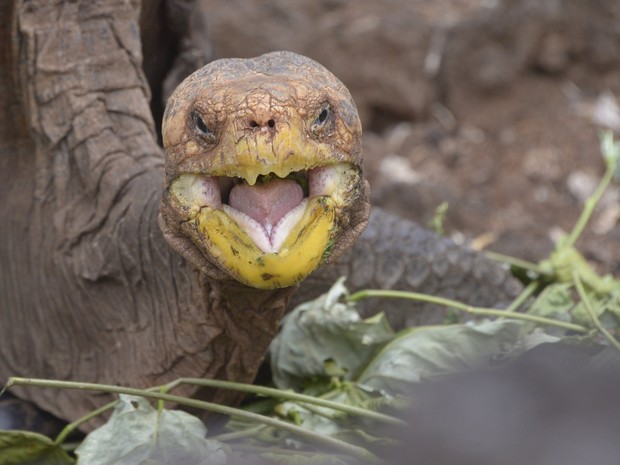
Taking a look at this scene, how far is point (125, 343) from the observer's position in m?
2.76

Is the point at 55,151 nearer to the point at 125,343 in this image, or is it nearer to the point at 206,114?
the point at 125,343

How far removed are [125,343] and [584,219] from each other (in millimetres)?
1444

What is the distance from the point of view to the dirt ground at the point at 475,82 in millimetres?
5793

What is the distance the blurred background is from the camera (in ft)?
19.0

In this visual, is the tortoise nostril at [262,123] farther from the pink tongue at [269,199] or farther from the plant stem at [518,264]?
the plant stem at [518,264]

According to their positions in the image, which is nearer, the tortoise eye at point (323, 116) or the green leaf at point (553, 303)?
the tortoise eye at point (323, 116)

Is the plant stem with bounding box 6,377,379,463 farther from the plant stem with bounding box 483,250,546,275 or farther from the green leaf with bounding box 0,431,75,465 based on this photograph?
the plant stem with bounding box 483,250,546,275

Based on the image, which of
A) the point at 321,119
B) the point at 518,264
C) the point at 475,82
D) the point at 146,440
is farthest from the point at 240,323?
the point at 475,82

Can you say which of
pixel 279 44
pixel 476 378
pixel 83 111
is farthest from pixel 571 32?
pixel 476 378

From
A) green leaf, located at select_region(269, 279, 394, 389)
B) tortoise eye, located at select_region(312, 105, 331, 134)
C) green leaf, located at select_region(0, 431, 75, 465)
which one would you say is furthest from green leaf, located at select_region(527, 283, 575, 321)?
green leaf, located at select_region(0, 431, 75, 465)

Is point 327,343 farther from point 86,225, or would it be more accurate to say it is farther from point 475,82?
point 475,82

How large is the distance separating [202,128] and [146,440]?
0.64m

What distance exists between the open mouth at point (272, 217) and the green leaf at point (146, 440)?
42cm

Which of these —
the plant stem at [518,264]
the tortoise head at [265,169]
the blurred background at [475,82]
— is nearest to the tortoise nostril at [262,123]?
the tortoise head at [265,169]
